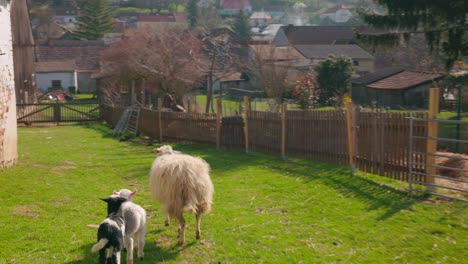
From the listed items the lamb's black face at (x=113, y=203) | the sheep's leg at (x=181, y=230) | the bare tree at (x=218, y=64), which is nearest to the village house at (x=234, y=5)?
the bare tree at (x=218, y=64)

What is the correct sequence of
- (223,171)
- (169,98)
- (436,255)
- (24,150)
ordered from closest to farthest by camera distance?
(436,255), (223,171), (24,150), (169,98)

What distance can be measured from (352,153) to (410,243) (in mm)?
4888

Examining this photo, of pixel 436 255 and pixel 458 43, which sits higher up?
pixel 458 43

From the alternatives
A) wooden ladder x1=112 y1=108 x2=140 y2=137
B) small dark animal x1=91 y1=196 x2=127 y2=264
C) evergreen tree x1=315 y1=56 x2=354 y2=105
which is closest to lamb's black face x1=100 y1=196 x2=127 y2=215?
small dark animal x1=91 y1=196 x2=127 y2=264

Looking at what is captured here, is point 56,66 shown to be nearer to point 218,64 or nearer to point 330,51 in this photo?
point 218,64

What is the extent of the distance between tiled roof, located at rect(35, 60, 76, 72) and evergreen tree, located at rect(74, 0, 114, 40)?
2323 centimetres

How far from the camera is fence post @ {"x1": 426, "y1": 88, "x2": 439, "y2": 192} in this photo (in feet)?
32.6

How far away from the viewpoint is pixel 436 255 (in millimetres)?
7219

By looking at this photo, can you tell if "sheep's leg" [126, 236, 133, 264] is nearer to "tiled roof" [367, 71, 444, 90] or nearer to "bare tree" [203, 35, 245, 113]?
"bare tree" [203, 35, 245, 113]

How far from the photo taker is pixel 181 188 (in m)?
7.80

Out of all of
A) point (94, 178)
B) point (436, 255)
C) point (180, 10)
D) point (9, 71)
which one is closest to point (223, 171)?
point (94, 178)

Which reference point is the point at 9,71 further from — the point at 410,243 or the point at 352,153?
the point at 410,243

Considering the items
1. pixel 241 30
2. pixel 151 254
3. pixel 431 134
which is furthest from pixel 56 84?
pixel 151 254

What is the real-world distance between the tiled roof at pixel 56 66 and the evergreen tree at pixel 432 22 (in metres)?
39.9
